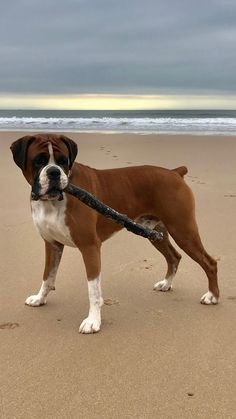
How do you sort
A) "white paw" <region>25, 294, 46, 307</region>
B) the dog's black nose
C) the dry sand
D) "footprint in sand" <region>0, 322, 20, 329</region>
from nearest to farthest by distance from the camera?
the dry sand → the dog's black nose → "footprint in sand" <region>0, 322, 20, 329</region> → "white paw" <region>25, 294, 46, 307</region>

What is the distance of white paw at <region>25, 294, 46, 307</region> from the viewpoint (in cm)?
451

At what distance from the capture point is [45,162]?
12.4 ft

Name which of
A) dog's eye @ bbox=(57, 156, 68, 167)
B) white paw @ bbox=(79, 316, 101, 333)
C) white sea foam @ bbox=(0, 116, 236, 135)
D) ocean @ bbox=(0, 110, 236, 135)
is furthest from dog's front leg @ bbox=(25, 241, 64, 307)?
white sea foam @ bbox=(0, 116, 236, 135)

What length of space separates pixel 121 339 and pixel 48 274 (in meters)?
0.95

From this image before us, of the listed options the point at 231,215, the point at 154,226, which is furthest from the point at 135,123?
the point at 154,226

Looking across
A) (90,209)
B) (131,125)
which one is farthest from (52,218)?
(131,125)

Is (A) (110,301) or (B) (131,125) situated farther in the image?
(B) (131,125)

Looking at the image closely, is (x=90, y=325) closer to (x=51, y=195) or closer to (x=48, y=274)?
(x=48, y=274)

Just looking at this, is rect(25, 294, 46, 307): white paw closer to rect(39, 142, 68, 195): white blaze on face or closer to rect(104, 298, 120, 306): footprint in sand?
rect(104, 298, 120, 306): footprint in sand

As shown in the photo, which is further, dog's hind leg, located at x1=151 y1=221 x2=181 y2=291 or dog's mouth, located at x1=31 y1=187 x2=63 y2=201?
dog's hind leg, located at x1=151 y1=221 x2=181 y2=291

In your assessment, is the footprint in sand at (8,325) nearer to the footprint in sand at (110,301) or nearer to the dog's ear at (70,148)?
the footprint in sand at (110,301)

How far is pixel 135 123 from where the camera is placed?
2844 centimetres

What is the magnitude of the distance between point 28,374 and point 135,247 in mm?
2723

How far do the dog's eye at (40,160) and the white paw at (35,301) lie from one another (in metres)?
1.21
